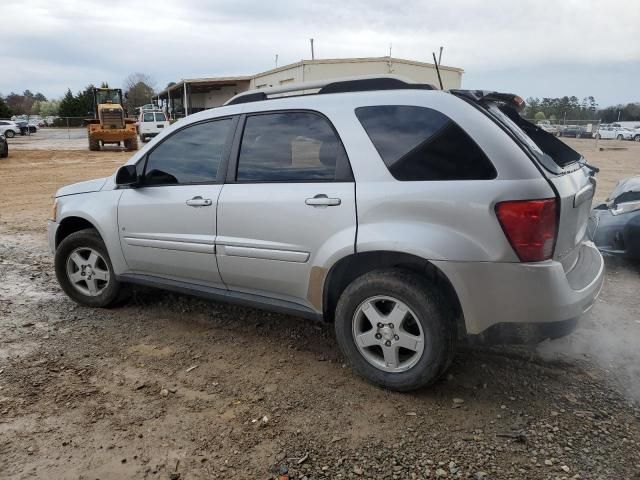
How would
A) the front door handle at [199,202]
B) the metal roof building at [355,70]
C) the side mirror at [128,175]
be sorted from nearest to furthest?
the front door handle at [199,202] < the side mirror at [128,175] < the metal roof building at [355,70]

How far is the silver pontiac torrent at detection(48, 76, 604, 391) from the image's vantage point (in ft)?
8.87

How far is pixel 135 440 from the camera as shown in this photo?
2713 millimetres

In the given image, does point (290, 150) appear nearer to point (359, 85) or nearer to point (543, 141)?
point (359, 85)

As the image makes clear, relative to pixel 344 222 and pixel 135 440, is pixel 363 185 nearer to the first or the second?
pixel 344 222

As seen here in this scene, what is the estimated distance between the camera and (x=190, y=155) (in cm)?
394

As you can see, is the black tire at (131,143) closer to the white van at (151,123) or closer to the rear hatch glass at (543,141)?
the white van at (151,123)

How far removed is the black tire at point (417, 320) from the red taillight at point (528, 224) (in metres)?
0.52

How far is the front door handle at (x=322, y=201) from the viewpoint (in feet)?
10.1

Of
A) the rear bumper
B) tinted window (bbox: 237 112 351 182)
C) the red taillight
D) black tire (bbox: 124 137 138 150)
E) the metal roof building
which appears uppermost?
the metal roof building

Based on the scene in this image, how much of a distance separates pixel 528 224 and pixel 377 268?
0.90 m

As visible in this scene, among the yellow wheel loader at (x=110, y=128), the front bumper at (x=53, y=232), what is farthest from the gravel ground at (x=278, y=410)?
the yellow wheel loader at (x=110, y=128)

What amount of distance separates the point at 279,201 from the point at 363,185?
599 millimetres


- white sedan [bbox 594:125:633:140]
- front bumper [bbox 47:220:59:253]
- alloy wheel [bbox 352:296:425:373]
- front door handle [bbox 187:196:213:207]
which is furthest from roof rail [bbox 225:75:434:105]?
white sedan [bbox 594:125:633:140]

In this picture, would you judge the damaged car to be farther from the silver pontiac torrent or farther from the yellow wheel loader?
the yellow wheel loader
